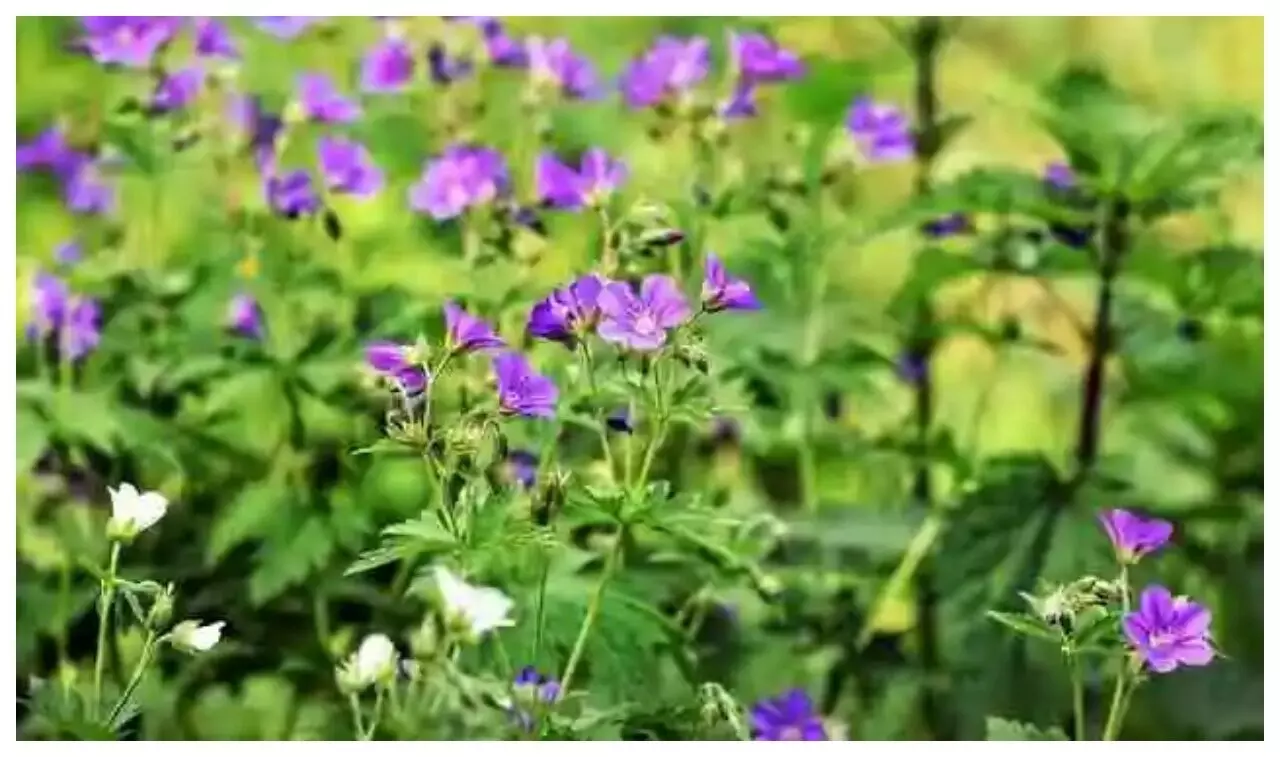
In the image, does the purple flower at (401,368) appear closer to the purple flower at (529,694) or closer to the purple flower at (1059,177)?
the purple flower at (529,694)

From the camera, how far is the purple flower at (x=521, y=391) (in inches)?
52.1

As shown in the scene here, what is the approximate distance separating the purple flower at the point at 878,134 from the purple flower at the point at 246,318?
0.52 m

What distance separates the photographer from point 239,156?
1.96 metres

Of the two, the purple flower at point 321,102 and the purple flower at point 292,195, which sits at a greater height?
the purple flower at point 321,102

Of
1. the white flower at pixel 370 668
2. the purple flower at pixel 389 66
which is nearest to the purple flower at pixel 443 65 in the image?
the purple flower at pixel 389 66

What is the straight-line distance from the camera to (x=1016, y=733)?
1535 mm

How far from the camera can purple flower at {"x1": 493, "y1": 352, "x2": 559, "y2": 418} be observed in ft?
4.34

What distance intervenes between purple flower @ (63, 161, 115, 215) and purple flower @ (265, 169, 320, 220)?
0.27 meters

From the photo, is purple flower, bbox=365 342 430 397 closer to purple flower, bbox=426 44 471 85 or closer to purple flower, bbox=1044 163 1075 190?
purple flower, bbox=426 44 471 85

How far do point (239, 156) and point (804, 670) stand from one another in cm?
66

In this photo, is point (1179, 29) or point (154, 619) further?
point (1179, 29)

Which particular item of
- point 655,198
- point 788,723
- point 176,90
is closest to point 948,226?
point 655,198

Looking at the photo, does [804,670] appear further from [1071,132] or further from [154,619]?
[154,619]

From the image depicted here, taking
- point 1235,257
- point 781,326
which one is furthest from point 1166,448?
point 781,326
